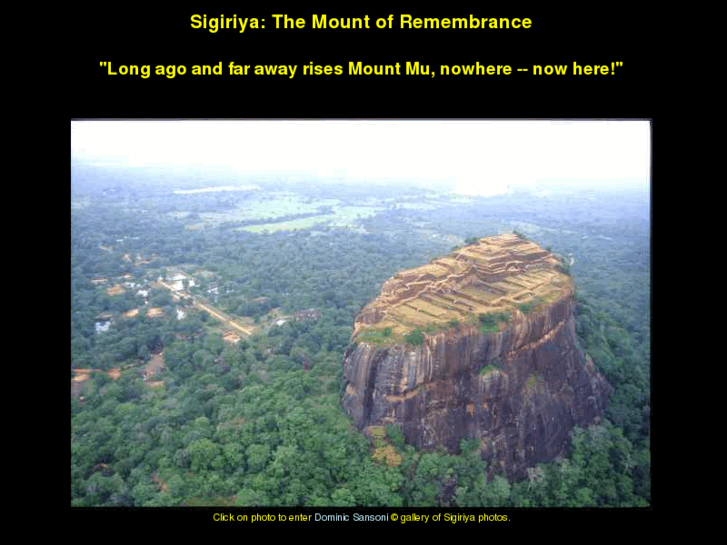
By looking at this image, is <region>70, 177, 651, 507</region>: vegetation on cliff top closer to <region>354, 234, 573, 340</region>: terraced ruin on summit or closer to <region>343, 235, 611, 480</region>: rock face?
<region>343, 235, 611, 480</region>: rock face

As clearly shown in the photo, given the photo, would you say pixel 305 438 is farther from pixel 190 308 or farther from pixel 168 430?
pixel 190 308

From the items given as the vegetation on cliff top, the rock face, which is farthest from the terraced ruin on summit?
the vegetation on cliff top

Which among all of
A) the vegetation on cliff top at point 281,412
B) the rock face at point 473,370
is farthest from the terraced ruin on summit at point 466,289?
the vegetation on cliff top at point 281,412

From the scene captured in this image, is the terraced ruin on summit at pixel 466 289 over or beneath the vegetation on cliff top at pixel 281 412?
over

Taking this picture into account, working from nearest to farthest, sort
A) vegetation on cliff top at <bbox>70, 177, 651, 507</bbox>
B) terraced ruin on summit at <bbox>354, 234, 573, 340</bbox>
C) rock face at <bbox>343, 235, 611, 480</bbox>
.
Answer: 1. vegetation on cliff top at <bbox>70, 177, 651, 507</bbox>
2. rock face at <bbox>343, 235, 611, 480</bbox>
3. terraced ruin on summit at <bbox>354, 234, 573, 340</bbox>

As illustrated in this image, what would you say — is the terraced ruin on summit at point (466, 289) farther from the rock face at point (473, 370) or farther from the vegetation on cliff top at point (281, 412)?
the vegetation on cliff top at point (281, 412)

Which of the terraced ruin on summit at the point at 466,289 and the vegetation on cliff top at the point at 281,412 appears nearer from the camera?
the vegetation on cliff top at the point at 281,412
